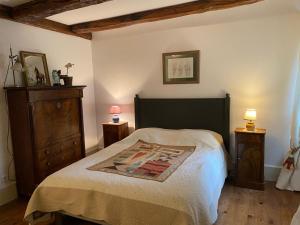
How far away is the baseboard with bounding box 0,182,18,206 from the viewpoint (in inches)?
110

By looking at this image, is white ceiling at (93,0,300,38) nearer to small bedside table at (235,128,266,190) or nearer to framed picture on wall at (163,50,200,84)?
framed picture on wall at (163,50,200,84)

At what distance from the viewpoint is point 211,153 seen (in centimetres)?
265

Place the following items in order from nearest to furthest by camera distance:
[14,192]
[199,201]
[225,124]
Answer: [199,201] < [14,192] < [225,124]

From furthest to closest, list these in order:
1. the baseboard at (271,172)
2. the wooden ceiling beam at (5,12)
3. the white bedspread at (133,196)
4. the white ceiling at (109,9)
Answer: the baseboard at (271,172), the white ceiling at (109,9), the wooden ceiling beam at (5,12), the white bedspread at (133,196)

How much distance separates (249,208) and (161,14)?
2.65m

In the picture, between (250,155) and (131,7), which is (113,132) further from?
(250,155)

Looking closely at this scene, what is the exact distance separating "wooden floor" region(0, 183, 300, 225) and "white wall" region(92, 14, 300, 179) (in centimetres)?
52

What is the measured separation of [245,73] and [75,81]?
274 centimetres

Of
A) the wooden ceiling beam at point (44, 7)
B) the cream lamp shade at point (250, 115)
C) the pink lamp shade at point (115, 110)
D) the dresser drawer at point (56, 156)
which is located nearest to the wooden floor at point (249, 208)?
the dresser drawer at point (56, 156)

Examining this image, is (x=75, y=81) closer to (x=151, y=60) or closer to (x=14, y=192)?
(x=151, y=60)

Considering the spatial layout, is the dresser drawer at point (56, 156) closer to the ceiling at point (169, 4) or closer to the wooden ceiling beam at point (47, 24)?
the wooden ceiling beam at point (47, 24)

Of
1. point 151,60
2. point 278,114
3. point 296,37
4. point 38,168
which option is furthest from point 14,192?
point 296,37

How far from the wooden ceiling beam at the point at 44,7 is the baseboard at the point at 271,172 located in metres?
3.04

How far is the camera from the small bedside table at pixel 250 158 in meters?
2.93
